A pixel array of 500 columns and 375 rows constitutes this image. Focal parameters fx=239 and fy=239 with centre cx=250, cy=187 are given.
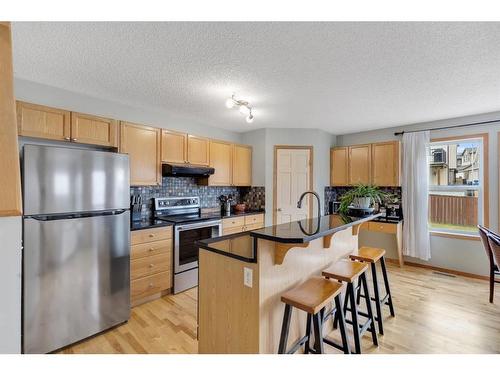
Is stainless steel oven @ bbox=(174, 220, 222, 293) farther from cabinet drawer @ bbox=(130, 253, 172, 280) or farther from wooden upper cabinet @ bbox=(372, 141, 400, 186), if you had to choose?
wooden upper cabinet @ bbox=(372, 141, 400, 186)

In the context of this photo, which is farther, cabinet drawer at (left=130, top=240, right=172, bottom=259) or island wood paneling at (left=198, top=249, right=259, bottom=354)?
cabinet drawer at (left=130, top=240, right=172, bottom=259)

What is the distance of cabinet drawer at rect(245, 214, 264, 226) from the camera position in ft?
13.2

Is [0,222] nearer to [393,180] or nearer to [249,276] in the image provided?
[249,276]

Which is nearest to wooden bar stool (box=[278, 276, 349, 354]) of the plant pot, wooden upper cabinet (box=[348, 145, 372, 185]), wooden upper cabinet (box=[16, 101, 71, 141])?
the plant pot

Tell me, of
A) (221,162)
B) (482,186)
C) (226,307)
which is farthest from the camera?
(221,162)

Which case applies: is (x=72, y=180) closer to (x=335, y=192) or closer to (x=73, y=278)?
(x=73, y=278)

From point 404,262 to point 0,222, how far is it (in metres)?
5.02

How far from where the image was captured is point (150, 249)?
9.15ft

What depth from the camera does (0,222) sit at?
2.65ft

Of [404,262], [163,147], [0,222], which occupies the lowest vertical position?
[404,262]

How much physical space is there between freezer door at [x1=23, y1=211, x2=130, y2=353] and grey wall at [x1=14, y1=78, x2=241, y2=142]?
134cm

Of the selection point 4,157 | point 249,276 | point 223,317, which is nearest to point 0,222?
point 4,157

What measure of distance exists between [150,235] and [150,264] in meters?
0.34

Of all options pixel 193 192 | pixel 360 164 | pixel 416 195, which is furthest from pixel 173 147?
pixel 416 195
